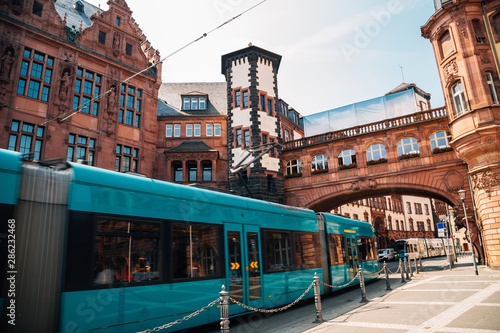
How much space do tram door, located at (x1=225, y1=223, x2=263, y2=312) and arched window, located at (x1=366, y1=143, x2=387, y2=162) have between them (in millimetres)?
20107

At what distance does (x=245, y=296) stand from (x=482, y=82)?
19.1 metres

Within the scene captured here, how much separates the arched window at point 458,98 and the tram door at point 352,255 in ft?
37.0

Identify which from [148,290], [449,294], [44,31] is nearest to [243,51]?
[44,31]

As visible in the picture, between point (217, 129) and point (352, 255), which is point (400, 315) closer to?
point (352, 255)

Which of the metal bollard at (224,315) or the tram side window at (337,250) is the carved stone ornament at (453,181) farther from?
the metal bollard at (224,315)

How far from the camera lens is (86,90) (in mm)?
23641

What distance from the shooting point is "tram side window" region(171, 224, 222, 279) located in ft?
23.1

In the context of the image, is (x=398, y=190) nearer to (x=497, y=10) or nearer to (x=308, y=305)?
(x=497, y=10)

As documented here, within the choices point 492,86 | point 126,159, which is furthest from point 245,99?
point 492,86

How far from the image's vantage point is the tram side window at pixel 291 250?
9.84 m

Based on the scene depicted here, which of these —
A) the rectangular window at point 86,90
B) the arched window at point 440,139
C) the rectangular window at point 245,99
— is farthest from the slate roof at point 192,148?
the arched window at point 440,139

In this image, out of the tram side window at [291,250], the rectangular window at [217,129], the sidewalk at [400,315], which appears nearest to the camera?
the sidewalk at [400,315]

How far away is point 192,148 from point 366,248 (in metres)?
18.0

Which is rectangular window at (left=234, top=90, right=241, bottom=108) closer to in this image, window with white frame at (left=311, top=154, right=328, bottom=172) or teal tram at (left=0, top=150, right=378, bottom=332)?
window with white frame at (left=311, top=154, right=328, bottom=172)
